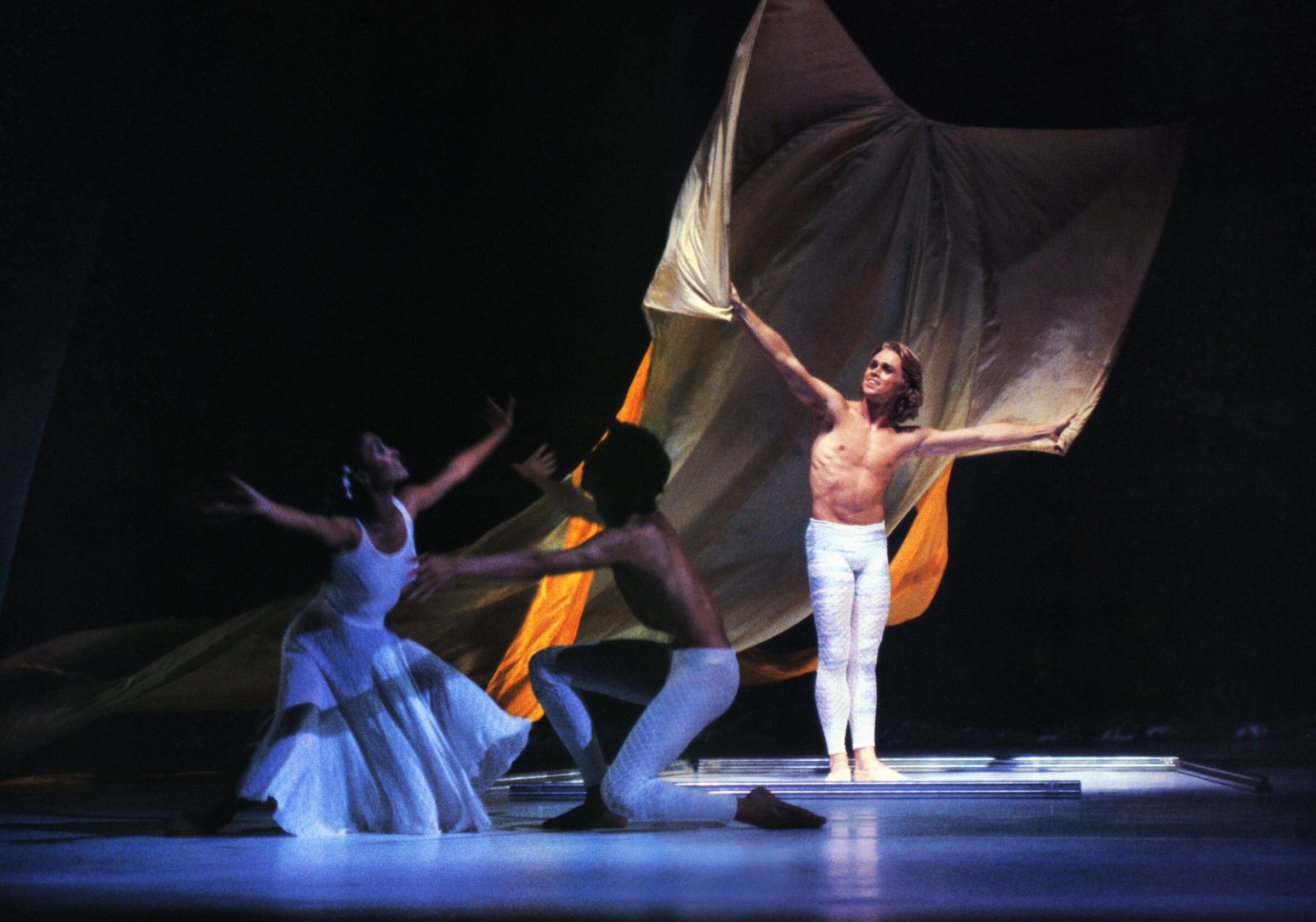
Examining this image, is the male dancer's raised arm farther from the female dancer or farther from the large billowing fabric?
the female dancer

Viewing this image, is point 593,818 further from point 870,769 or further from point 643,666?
point 870,769

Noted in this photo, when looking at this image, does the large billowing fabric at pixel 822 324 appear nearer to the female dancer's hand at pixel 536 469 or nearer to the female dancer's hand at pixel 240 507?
the female dancer's hand at pixel 536 469

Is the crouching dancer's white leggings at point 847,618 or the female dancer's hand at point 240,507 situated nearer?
the female dancer's hand at point 240,507

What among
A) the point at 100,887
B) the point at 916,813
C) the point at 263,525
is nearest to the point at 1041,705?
the point at 916,813

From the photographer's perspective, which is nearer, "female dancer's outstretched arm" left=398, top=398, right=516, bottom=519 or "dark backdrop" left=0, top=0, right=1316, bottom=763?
"female dancer's outstretched arm" left=398, top=398, right=516, bottom=519

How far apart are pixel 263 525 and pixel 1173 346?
4.32 m

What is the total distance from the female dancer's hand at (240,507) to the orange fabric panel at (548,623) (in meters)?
1.75

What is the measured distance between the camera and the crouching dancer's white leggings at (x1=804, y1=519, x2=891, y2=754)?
4.59m

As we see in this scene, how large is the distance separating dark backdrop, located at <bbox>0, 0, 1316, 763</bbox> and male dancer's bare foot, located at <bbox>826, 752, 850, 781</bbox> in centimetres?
178

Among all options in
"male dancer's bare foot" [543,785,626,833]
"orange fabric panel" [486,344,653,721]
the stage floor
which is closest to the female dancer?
the stage floor

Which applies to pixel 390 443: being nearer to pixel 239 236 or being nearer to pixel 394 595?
pixel 239 236

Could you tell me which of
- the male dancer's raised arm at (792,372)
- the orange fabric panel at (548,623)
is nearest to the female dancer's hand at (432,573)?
the male dancer's raised arm at (792,372)

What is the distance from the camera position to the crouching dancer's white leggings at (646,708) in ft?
10.7

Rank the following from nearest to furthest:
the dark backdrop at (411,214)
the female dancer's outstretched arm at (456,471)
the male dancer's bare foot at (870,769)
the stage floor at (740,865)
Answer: the stage floor at (740,865) < the female dancer's outstretched arm at (456,471) < the male dancer's bare foot at (870,769) < the dark backdrop at (411,214)
